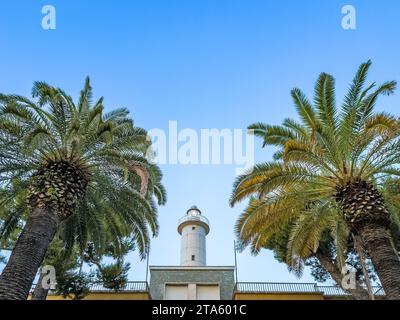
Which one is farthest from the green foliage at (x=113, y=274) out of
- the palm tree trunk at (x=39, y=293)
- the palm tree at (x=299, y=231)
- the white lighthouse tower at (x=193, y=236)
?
the white lighthouse tower at (x=193, y=236)

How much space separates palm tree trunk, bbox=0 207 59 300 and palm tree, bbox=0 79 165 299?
0.02m

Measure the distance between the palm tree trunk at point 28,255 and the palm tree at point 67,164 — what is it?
24mm

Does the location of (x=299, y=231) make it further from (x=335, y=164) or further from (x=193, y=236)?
(x=193, y=236)

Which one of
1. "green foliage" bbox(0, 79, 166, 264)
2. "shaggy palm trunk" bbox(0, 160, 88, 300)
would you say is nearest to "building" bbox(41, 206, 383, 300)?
"green foliage" bbox(0, 79, 166, 264)

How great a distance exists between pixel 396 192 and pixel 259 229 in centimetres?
484

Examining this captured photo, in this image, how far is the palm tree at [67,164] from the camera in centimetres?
1091

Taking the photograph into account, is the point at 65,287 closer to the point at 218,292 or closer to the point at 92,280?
the point at 92,280

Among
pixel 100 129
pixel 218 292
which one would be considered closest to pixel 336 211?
pixel 100 129

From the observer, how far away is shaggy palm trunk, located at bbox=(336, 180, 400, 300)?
9711 mm

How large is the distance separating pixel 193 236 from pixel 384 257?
2848 cm

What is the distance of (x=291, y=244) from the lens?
13.3 m

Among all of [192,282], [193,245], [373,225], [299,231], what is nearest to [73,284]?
[299,231]

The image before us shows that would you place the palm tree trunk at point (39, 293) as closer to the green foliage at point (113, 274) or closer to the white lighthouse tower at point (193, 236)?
the green foliage at point (113, 274)

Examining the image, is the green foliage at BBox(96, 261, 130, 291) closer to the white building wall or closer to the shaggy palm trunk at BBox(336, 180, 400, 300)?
the shaggy palm trunk at BBox(336, 180, 400, 300)
